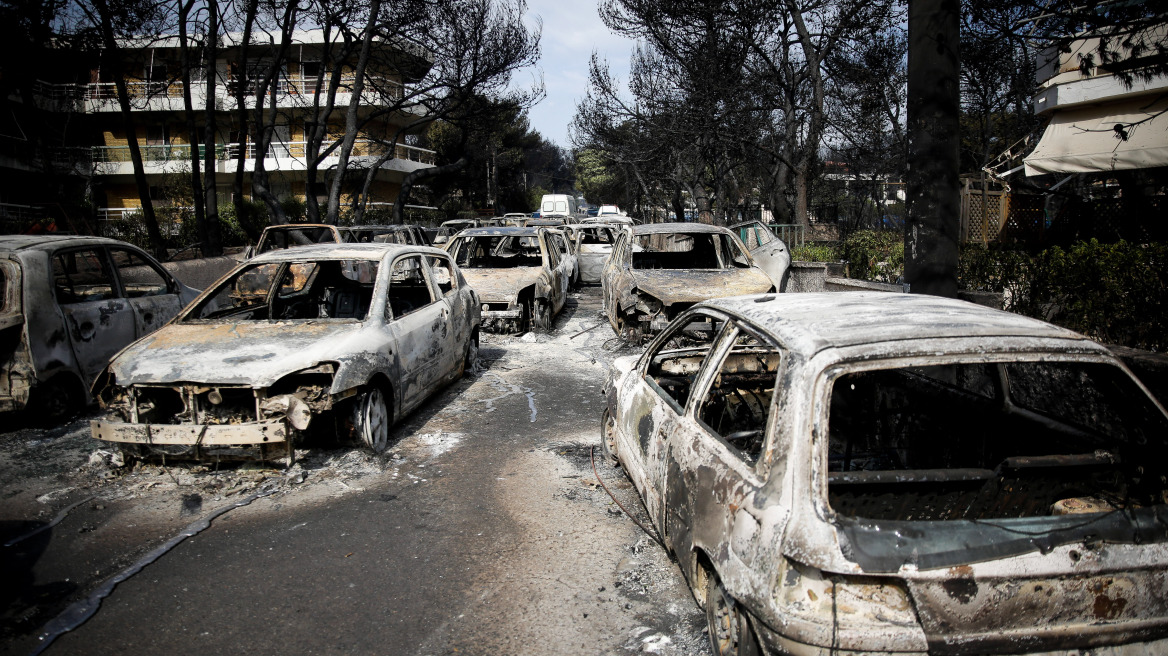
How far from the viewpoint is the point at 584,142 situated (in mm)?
46562

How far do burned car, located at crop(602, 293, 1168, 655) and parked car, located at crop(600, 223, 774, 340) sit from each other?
5077 millimetres

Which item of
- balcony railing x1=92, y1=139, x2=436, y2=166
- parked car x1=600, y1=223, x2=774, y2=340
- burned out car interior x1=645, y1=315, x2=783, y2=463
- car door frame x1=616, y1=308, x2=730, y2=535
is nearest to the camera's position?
car door frame x1=616, y1=308, x2=730, y2=535

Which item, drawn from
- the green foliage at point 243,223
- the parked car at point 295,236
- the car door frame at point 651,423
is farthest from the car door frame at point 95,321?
the green foliage at point 243,223

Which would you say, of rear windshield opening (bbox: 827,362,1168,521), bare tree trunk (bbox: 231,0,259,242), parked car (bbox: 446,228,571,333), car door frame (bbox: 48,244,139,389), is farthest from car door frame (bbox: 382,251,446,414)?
bare tree trunk (bbox: 231,0,259,242)

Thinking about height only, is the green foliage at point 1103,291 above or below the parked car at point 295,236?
below

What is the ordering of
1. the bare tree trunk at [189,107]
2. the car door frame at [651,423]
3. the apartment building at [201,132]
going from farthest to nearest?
the apartment building at [201,132] → the bare tree trunk at [189,107] → the car door frame at [651,423]

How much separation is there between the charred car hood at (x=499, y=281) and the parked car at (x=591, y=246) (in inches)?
279

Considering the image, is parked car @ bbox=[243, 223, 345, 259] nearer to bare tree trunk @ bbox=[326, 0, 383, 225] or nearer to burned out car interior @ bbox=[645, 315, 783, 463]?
bare tree trunk @ bbox=[326, 0, 383, 225]

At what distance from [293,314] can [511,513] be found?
12.1 ft

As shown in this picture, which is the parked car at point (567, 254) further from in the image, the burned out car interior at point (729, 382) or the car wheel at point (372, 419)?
the burned out car interior at point (729, 382)

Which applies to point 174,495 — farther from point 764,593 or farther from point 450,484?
point 764,593

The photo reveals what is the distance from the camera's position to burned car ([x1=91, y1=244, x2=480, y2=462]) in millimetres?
4680

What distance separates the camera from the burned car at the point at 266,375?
468 cm

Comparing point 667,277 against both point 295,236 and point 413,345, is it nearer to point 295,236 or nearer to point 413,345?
point 413,345
